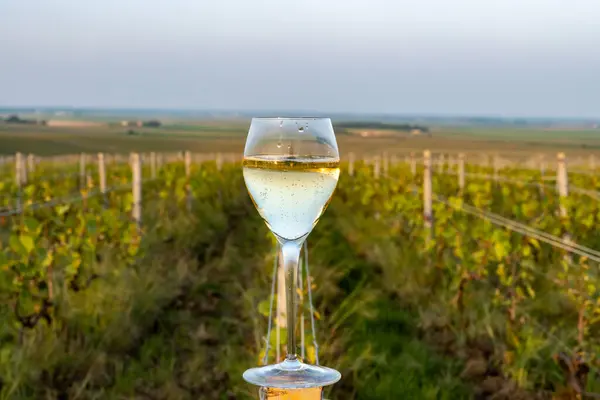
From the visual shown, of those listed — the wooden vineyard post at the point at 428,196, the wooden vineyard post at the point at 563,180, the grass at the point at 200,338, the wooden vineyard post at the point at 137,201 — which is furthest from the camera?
the wooden vineyard post at the point at 137,201

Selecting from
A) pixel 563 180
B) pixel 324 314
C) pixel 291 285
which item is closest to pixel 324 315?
pixel 324 314

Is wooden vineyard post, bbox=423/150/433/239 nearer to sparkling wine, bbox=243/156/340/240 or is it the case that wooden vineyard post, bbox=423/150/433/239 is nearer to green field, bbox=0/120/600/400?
green field, bbox=0/120/600/400

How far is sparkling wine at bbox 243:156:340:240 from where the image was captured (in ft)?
5.21

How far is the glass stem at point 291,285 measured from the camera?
1.61 meters

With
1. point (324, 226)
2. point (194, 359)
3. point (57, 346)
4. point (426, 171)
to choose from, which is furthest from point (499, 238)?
point (324, 226)

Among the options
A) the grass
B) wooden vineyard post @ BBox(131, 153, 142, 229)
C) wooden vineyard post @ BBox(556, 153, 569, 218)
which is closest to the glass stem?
the grass

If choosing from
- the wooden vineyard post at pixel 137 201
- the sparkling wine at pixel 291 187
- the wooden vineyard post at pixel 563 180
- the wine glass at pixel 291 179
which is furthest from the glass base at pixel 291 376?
the wooden vineyard post at pixel 137 201

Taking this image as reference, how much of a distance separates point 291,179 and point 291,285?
189 millimetres

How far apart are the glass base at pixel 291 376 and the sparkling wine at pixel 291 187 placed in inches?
9.1

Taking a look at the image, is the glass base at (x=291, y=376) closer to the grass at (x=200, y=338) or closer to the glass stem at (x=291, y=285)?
the glass stem at (x=291, y=285)

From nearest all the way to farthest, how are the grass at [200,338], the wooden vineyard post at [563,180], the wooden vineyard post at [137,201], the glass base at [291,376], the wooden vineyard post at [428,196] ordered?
the glass base at [291,376] → the grass at [200,338] → the wooden vineyard post at [563,180] → the wooden vineyard post at [428,196] → the wooden vineyard post at [137,201]

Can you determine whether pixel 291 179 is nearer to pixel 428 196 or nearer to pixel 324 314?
pixel 324 314

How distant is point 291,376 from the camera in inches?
61.4

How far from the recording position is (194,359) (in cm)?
634
